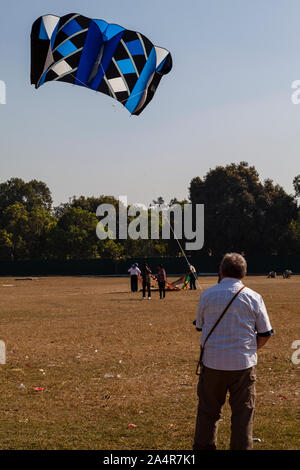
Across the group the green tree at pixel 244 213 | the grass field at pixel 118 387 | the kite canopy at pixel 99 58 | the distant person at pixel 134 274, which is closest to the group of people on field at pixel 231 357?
the grass field at pixel 118 387

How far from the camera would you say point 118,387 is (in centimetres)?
954

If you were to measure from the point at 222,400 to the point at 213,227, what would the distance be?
75.6 meters

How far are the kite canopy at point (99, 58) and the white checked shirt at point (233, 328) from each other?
27.8 feet

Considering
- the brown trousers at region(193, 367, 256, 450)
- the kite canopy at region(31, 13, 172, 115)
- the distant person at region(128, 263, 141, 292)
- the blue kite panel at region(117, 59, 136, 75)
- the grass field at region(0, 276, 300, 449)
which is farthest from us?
the distant person at region(128, 263, 141, 292)

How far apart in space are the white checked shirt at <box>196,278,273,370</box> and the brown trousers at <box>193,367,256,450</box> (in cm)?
9

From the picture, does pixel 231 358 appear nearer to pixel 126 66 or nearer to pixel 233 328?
pixel 233 328

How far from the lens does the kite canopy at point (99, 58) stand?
12484 mm

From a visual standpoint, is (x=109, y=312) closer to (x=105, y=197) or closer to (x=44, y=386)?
(x=44, y=386)

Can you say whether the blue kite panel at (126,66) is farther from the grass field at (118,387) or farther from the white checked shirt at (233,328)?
the white checked shirt at (233,328)

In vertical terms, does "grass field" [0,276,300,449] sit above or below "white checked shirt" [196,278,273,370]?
below

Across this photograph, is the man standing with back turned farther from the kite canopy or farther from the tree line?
the tree line

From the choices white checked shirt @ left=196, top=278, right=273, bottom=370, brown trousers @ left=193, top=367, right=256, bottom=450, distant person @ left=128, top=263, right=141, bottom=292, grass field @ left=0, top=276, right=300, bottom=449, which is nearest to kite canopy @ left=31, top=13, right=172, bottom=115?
grass field @ left=0, top=276, right=300, bottom=449

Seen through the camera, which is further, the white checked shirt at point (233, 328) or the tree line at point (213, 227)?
the tree line at point (213, 227)

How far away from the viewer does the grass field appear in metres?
6.96
